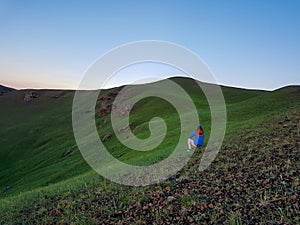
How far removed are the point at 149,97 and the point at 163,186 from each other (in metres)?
86.0

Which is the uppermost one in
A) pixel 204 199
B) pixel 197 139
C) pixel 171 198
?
pixel 197 139

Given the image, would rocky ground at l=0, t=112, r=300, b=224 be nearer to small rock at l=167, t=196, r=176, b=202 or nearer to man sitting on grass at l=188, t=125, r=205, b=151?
small rock at l=167, t=196, r=176, b=202

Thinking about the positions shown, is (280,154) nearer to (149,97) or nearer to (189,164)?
(189,164)

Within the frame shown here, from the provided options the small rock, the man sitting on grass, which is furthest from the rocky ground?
the man sitting on grass

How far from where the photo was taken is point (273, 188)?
12.6 metres

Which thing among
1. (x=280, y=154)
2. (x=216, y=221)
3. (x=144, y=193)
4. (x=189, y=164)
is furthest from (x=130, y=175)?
(x=216, y=221)

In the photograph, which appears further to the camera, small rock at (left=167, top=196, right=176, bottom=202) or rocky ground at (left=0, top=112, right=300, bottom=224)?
small rock at (left=167, top=196, right=176, bottom=202)

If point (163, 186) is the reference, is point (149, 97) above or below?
above

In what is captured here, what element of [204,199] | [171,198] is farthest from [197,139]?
[204,199]

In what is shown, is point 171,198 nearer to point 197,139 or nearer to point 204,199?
point 204,199

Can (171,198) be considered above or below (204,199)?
below

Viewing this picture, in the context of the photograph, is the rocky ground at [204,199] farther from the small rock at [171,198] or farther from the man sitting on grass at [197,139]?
the man sitting on grass at [197,139]

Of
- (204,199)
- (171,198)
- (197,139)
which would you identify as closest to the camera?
(204,199)

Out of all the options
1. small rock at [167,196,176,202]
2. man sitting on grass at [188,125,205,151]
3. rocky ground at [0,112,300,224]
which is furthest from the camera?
man sitting on grass at [188,125,205,151]
